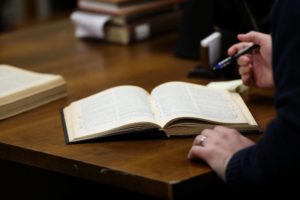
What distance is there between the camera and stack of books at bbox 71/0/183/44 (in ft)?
7.23

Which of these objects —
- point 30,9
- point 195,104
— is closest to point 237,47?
point 195,104

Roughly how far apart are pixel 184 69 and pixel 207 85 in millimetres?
209

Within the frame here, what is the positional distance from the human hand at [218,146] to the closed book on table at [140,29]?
94cm

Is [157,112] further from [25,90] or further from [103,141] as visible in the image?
[25,90]

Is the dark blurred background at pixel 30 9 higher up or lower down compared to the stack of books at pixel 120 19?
lower down

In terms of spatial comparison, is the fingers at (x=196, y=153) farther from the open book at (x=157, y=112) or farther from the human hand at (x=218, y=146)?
the open book at (x=157, y=112)

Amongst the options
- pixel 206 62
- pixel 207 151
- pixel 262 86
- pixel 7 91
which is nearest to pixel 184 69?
pixel 206 62

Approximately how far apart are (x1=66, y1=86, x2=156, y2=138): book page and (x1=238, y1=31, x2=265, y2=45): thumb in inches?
10.0

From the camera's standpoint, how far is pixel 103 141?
1.40 m

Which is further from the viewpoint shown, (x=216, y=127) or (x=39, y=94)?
(x=39, y=94)

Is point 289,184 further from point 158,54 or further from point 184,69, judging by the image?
point 158,54

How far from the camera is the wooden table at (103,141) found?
4.10ft

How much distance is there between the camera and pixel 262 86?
1623mm

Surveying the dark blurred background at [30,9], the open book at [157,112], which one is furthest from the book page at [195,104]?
the dark blurred background at [30,9]
